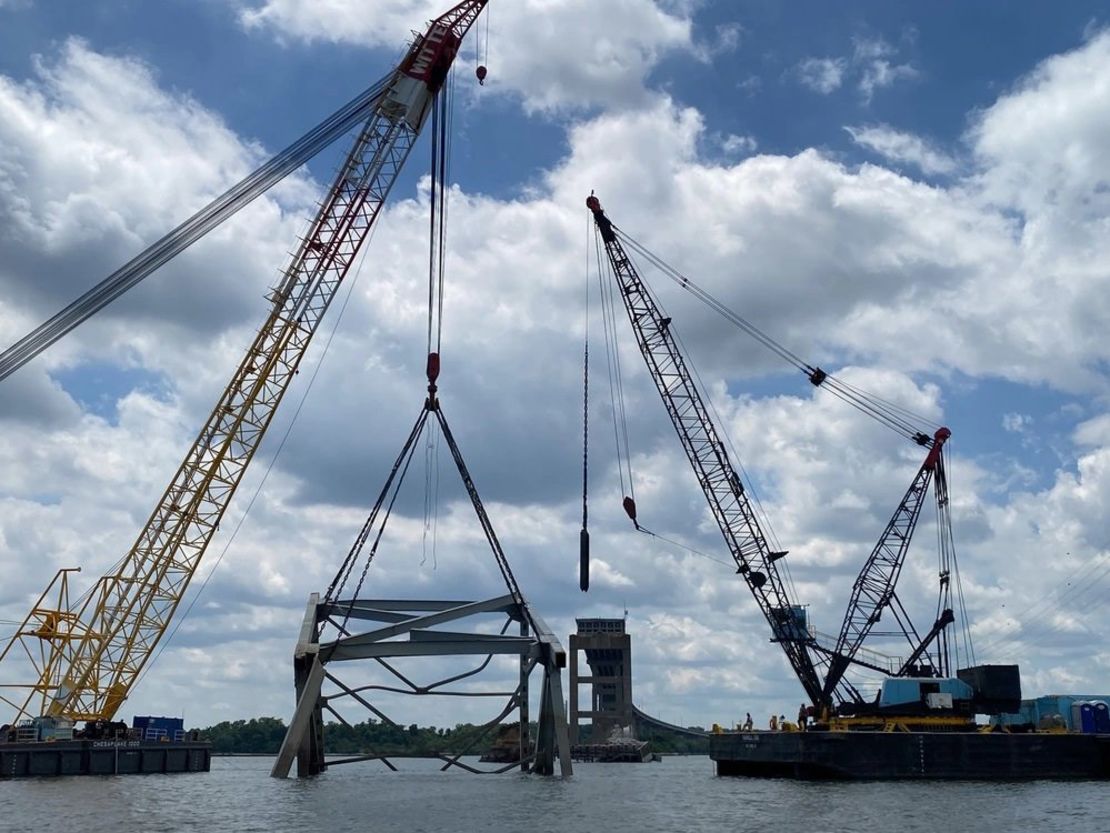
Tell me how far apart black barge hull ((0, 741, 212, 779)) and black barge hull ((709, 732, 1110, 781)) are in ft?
177

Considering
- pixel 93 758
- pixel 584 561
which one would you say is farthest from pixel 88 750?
pixel 584 561

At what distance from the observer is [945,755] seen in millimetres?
86500

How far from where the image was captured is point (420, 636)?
7875 centimetres

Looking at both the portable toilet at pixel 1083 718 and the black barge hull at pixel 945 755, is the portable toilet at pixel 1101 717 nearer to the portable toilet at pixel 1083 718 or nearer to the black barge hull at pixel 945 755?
the portable toilet at pixel 1083 718

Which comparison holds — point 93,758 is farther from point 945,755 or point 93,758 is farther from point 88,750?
point 945,755

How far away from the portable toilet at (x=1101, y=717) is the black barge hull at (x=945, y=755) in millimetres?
5013

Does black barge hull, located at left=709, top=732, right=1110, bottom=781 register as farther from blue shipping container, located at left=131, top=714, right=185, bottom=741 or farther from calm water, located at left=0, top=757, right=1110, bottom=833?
blue shipping container, located at left=131, top=714, right=185, bottom=741

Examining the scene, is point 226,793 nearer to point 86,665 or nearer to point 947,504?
point 86,665

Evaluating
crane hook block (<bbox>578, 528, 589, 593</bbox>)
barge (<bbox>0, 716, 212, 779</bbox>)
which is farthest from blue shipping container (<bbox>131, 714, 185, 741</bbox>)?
crane hook block (<bbox>578, 528, 589, 593</bbox>)

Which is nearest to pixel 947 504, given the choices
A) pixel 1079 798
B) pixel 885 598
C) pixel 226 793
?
pixel 885 598

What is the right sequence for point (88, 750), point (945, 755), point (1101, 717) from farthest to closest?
point (1101, 717)
point (88, 750)
point (945, 755)

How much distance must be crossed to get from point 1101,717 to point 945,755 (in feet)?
62.6

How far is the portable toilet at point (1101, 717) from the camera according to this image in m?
96.0

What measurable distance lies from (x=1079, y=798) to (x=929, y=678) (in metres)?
25.1
